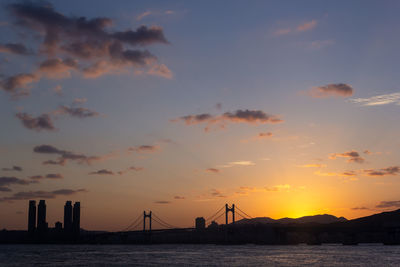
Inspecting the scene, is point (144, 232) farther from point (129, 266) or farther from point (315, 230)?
point (129, 266)

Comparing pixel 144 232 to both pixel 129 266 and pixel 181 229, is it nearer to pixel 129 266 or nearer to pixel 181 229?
pixel 181 229

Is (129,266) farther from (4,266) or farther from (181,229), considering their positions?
(181,229)

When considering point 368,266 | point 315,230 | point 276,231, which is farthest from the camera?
point 276,231

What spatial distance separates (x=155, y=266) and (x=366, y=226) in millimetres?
117042

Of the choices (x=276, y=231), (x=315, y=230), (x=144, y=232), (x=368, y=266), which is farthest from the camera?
(x=144, y=232)

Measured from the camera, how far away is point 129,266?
75438 millimetres

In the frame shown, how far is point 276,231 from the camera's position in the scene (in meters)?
182

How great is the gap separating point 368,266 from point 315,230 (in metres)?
95.4

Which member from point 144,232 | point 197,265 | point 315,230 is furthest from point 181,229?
point 197,265

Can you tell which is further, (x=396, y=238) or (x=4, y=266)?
(x=396, y=238)

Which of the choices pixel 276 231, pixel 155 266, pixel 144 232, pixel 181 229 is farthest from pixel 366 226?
pixel 155 266

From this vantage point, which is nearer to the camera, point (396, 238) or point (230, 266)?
point (230, 266)

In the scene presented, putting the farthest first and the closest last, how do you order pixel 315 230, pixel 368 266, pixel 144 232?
pixel 144 232, pixel 315 230, pixel 368 266

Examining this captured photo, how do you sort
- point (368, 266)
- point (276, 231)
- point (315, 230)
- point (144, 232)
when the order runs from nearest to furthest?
point (368, 266) < point (315, 230) < point (276, 231) < point (144, 232)
